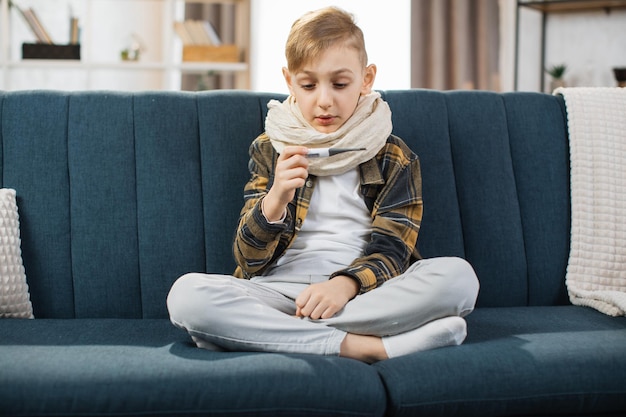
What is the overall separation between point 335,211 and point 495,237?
46 centimetres

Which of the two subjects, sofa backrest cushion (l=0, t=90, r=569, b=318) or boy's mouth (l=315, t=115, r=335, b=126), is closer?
boy's mouth (l=315, t=115, r=335, b=126)

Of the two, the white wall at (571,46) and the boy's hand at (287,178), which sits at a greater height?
the white wall at (571,46)

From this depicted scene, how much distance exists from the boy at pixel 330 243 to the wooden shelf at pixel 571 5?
2.75m

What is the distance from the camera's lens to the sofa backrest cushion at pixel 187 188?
6.17 ft

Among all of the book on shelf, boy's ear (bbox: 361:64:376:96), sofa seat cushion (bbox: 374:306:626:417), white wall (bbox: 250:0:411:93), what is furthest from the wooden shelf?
sofa seat cushion (bbox: 374:306:626:417)

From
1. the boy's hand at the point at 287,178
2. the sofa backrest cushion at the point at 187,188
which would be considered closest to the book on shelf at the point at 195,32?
the sofa backrest cushion at the point at 187,188

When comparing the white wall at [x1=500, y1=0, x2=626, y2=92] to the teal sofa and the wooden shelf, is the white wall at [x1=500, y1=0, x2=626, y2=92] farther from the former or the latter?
the teal sofa

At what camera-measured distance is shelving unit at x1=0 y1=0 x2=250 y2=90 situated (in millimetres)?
4277

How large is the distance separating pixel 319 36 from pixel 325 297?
22.2 inches

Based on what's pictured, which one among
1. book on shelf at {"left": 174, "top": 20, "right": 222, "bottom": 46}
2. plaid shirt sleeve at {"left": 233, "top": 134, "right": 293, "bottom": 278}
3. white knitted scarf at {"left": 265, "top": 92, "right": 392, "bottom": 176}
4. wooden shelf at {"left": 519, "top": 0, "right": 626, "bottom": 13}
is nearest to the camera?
plaid shirt sleeve at {"left": 233, "top": 134, "right": 293, "bottom": 278}

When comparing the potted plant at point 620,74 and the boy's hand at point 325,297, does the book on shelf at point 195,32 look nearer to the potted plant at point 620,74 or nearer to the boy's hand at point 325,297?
the potted plant at point 620,74

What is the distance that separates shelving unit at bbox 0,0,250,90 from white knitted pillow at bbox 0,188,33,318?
8.66 ft

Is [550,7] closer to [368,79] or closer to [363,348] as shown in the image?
[368,79]

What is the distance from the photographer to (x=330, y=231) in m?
1.75
